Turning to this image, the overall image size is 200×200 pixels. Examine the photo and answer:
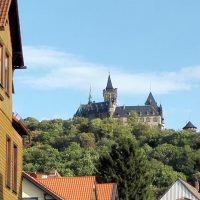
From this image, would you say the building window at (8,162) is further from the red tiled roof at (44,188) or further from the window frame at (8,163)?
the red tiled roof at (44,188)

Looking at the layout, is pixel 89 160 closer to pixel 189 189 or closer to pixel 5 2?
pixel 189 189

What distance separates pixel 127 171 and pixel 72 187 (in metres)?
44.4

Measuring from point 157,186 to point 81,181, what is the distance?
508 ft

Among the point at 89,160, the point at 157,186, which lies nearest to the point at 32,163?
the point at 89,160

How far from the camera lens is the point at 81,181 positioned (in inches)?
1802

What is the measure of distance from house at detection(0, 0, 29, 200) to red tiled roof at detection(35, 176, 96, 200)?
20070 mm

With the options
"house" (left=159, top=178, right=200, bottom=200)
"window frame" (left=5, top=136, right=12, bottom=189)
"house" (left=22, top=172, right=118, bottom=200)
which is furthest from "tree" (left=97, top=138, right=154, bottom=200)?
"window frame" (left=5, top=136, right=12, bottom=189)

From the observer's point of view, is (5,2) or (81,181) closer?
(5,2)

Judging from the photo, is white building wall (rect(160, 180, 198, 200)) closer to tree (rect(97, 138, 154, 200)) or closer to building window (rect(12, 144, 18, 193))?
tree (rect(97, 138, 154, 200))

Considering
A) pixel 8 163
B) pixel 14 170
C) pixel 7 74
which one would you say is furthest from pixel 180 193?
pixel 7 74

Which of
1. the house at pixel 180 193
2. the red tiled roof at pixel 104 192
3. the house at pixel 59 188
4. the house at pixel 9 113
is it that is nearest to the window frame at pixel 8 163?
the house at pixel 9 113

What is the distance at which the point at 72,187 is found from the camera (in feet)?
149

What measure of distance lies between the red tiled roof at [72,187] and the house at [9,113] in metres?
20.1

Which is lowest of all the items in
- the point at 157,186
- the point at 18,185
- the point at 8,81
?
the point at 18,185
